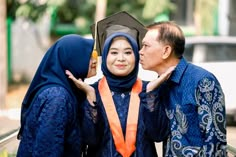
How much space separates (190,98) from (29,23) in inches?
525

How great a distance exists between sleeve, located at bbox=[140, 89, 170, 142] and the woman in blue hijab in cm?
30

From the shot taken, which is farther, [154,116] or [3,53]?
[3,53]

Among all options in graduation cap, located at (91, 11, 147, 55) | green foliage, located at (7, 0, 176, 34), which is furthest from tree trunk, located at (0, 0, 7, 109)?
graduation cap, located at (91, 11, 147, 55)

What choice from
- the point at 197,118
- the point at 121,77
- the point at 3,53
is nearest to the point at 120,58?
the point at 121,77

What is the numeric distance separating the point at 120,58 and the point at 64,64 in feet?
0.83

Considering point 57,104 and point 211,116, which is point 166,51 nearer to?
point 211,116

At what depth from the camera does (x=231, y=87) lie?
847cm

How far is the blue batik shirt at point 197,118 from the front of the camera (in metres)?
2.56

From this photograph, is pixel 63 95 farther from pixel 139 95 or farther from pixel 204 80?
pixel 204 80

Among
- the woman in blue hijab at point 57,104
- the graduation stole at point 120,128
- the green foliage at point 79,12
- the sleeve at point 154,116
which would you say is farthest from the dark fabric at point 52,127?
the green foliage at point 79,12

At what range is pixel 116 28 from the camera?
2967 millimetres

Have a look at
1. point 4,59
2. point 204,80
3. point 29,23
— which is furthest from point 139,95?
point 29,23

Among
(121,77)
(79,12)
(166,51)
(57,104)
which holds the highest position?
(79,12)

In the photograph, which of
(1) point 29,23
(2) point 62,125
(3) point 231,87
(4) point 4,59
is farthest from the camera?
(1) point 29,23
